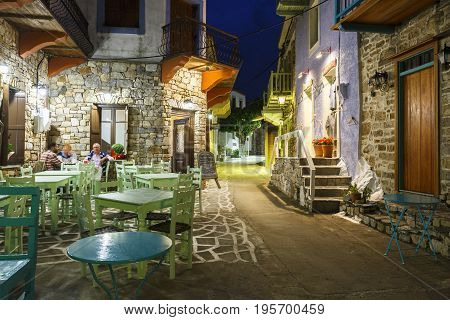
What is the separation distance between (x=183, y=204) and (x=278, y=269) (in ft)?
4.37

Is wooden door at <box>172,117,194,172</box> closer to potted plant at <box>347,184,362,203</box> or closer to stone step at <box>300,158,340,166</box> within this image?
stone step at <box>300,158,340,166</box>

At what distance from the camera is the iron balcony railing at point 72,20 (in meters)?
8.59

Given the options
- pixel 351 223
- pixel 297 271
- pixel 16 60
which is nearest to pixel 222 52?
pixel 16 60

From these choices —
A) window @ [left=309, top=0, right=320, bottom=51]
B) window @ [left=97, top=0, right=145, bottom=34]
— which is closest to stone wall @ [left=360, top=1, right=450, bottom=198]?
window @ [left=309, top=0, right=320, bottom=51]

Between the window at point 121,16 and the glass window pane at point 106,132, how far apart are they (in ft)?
9.63

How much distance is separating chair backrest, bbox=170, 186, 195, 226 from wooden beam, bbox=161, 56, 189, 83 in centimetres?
790

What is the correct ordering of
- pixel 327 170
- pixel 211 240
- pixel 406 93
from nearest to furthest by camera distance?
pixel 211 240, pixel 406 93, pixel 327 170

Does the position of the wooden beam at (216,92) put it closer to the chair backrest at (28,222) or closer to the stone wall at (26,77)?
the stone wall at (26,77)

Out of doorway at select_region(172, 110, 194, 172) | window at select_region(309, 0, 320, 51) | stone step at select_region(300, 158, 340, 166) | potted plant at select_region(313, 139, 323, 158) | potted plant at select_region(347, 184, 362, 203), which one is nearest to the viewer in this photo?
potted plant at select_region(347, 184, 362, 203)

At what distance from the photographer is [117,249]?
2.59 m

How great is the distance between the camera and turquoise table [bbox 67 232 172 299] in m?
2.39

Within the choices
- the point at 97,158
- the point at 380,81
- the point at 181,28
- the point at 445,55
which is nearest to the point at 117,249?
the point at 445,55

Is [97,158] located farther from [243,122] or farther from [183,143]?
[243,122]

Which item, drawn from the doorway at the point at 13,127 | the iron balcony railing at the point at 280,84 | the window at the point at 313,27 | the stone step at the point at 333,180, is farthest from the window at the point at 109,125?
the iron balcony railing at the point at 280,84
